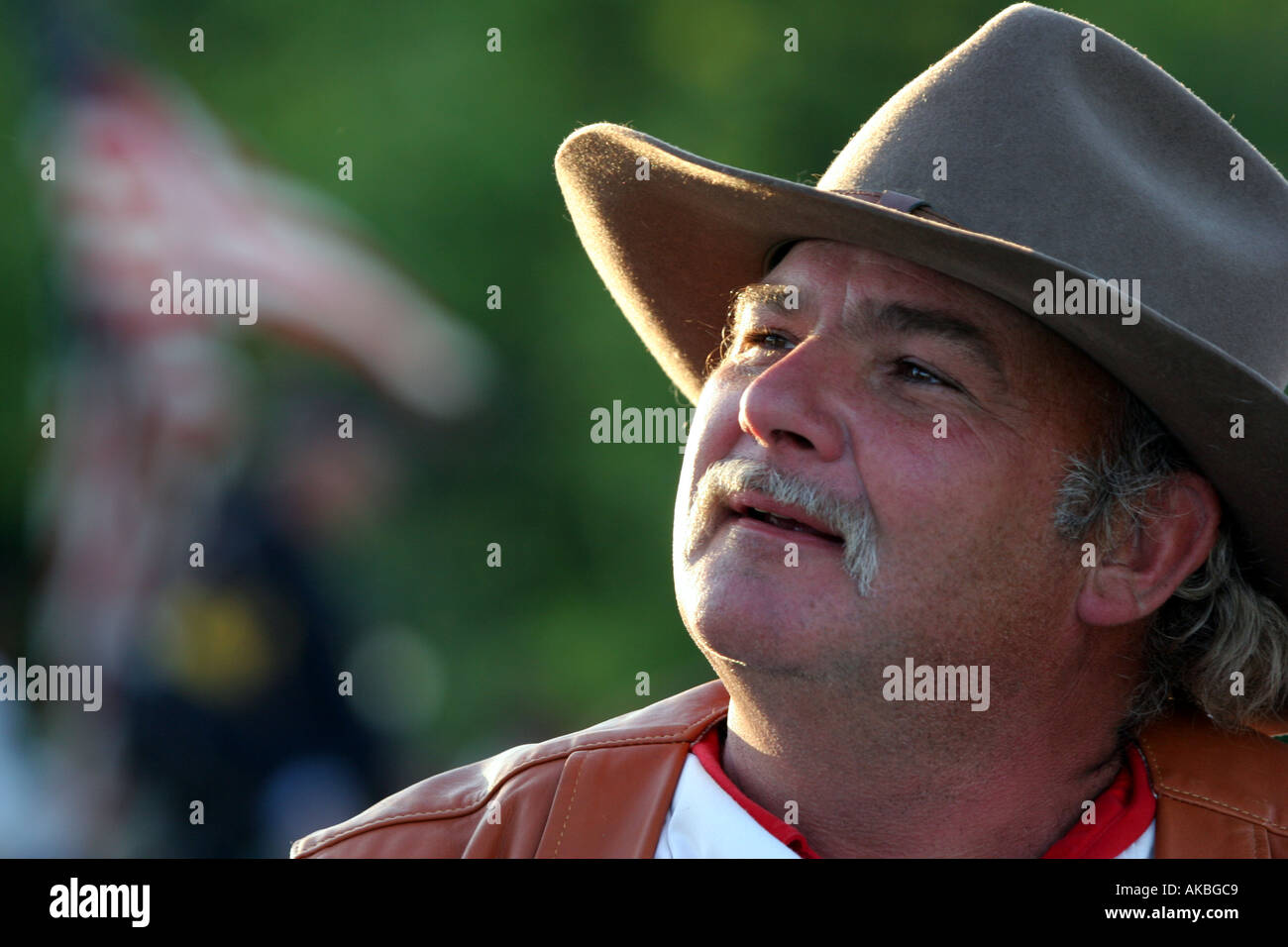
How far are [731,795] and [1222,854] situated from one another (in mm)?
735

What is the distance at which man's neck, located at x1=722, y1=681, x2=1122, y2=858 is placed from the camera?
2107mm

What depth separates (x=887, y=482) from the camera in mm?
2051

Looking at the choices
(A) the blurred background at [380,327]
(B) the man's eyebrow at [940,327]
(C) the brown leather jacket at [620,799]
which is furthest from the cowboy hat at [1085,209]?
(A) the blurred background at [380,327]

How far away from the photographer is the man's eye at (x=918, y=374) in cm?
213

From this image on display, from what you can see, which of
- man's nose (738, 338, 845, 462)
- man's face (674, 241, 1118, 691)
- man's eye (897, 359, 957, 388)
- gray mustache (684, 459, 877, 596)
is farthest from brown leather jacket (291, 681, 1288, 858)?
man's eye (897, 359, 957, 388)

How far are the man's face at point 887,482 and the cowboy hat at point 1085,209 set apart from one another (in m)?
0.10

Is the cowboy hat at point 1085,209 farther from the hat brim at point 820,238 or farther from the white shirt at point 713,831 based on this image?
the white shirt at point 713,831

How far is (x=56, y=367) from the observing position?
20.5 feet

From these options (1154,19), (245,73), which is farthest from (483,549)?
(1154,19)

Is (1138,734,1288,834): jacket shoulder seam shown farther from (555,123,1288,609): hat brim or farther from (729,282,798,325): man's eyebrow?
(729,282,798,325): man's eyebrow

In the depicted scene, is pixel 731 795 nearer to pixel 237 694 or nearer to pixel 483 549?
pixel 237 694

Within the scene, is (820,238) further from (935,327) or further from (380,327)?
(380,327)

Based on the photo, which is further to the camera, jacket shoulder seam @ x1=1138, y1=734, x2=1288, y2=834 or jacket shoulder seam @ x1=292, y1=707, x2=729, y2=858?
jacket shoulder seam @ x1=292, y1=707, x2=729, y2=858

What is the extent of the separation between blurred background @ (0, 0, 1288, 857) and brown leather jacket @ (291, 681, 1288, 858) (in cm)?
348
